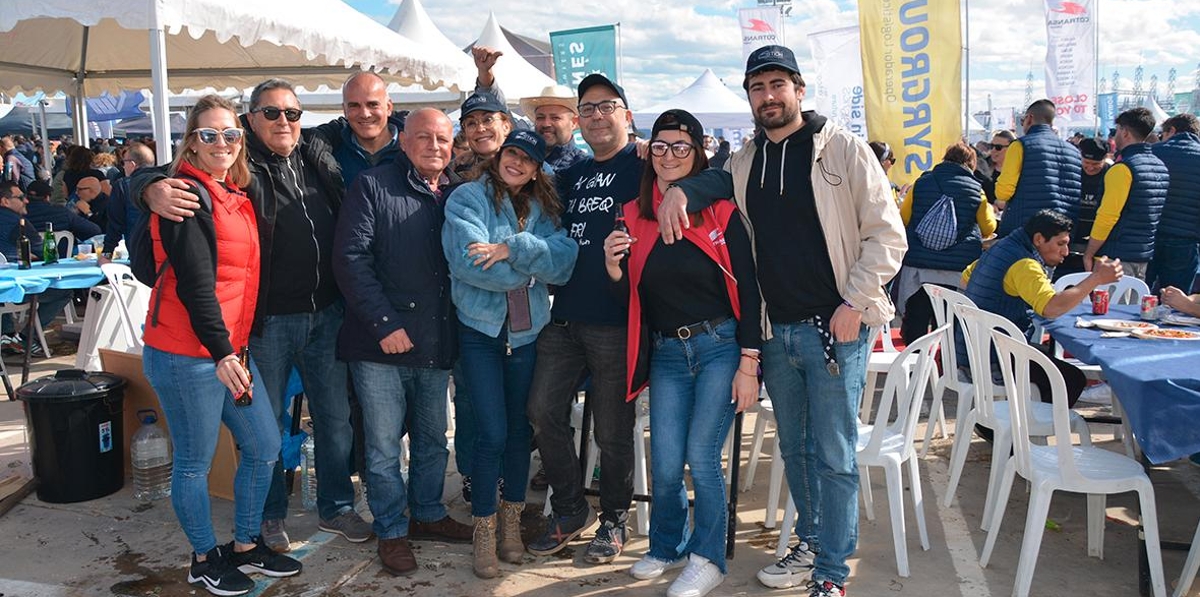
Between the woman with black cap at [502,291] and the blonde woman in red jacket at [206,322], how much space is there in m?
0.74

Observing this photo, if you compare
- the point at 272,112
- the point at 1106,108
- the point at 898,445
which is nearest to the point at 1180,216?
the point at 898,445

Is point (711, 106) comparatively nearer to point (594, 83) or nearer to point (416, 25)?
point (416, 25)

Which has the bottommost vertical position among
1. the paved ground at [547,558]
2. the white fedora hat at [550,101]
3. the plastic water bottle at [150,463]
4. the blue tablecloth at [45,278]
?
the paved ground at [547,558]

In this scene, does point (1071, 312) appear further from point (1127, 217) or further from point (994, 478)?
point (1127, 217)

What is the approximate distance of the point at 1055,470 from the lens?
10.7 ft

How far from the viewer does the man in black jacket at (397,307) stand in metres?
3.20

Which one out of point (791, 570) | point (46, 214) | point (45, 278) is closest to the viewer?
point (791, 570)

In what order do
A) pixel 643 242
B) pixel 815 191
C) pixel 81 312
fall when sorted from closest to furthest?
1. pixel 815 191
2. pixel 643 242
3. pixel 81 312

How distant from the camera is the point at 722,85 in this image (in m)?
21.3

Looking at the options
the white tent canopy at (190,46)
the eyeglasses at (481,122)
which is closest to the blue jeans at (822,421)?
the eyeglasses at (481,122)

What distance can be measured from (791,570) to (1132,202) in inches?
185

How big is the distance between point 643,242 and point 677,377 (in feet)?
1.66

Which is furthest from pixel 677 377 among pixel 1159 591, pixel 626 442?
pixel 1159 591

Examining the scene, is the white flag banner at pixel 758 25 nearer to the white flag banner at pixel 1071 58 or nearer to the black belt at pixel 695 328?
the white flag banner at pixel 1071 58
